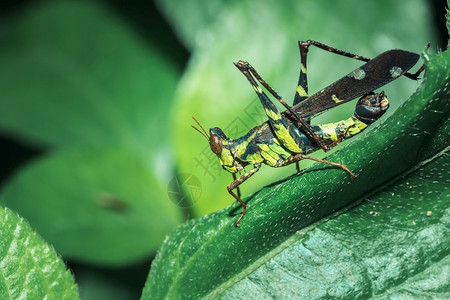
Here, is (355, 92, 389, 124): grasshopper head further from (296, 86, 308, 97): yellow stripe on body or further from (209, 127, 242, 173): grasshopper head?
(209, 127, 242, 173): grasshopper head

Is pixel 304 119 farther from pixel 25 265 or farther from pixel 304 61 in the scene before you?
pixel 25 265

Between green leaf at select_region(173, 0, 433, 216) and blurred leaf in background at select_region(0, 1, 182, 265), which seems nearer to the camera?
green leaf at select_region(173, 0, 433, 216)

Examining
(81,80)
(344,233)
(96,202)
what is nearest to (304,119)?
(344,233)

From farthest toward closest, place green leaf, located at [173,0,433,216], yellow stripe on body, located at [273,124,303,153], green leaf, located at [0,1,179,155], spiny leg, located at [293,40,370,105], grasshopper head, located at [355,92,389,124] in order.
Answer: green leaf, located at [0,1,179,155]
green leaf, located at [173,0,433,216]
spiny leg, located at [293,40,370,105]
yellow stripe on body, located at [273,124,303,153]
grasshopper head, located at [355,92,389,124]

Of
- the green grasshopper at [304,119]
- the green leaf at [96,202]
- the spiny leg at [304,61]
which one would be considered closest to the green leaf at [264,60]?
the spiny leg at [304,61]

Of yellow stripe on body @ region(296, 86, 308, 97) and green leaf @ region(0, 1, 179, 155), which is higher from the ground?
green leaf @ region(0, 1, 179, 155)

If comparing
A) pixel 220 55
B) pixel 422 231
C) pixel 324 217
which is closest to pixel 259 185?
pixel 220 55

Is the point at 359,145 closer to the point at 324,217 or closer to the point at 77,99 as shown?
the point at 324,217

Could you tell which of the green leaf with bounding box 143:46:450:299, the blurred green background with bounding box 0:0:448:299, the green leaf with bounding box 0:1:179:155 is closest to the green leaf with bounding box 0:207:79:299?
the green leaf with bounding box 143:46:450:299
